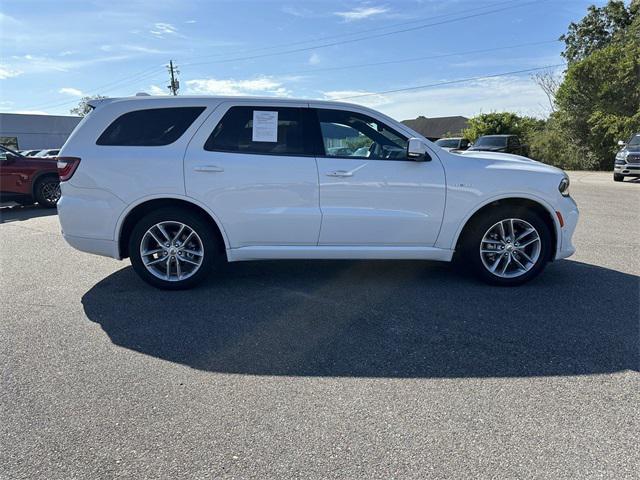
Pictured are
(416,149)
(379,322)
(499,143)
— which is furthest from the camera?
(499,143)

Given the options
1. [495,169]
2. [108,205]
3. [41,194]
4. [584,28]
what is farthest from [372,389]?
[584,28]

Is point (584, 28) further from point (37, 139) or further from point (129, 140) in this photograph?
point (37, 139)

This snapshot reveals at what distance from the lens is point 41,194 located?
10.8 meters

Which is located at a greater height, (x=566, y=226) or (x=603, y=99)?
(x=603, y=99)

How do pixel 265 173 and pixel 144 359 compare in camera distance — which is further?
pixel 265 173

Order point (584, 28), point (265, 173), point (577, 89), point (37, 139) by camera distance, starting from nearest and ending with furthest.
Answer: point (265, 173) < point (577, 89) < point (584, 28) < point (37, 139)

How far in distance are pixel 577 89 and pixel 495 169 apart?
24.7 metres

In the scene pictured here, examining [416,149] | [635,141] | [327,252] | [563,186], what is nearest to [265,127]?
[327,252]

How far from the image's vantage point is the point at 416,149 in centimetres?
Answer: 432

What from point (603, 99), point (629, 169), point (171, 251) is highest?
point (603, 99)

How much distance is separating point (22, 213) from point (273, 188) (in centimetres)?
878

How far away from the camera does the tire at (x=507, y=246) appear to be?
4.62m

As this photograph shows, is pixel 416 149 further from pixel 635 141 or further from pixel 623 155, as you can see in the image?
pixel 635 141

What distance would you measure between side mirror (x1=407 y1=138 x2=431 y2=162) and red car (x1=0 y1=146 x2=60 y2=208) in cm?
957
